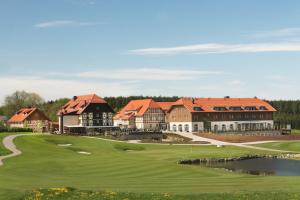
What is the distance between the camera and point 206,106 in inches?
4811

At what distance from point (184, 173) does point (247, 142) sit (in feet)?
194

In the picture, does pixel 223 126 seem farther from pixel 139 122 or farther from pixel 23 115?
pixel 23 115

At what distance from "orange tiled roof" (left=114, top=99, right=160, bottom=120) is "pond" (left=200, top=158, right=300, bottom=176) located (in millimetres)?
60567

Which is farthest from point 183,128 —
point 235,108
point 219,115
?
point 235,108

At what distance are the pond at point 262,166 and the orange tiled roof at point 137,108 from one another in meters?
60.6

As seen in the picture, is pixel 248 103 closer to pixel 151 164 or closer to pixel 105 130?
pixel 105 130

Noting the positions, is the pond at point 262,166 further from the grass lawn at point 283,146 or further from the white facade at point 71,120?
the white facade at point 71,120

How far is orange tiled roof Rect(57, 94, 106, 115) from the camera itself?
11694 centimetres

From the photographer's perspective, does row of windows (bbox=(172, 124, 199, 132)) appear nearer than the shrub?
No

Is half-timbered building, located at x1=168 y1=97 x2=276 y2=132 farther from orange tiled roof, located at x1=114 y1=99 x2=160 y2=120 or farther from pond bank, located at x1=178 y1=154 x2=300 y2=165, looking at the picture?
pond bank, located at x1=178 y1=154 x2=300 y2=165

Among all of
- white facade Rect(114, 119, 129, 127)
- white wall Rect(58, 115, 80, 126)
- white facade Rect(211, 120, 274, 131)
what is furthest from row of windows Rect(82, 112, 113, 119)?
white facade Rect(211, 120, 274, 131)

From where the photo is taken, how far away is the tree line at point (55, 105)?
534 feet

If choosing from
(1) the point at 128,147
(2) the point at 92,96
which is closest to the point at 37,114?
(2) the point at 92,96

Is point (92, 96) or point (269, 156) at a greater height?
point (92, 96)
